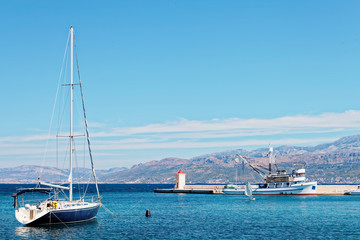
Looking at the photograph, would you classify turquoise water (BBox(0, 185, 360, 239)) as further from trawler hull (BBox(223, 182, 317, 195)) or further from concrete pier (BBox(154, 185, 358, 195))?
concrete pier (BBox(154, 185, 358, 195))

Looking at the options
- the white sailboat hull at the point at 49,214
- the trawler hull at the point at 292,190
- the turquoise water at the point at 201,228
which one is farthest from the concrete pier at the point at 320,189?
the white sailboat hull at the point at 49,214

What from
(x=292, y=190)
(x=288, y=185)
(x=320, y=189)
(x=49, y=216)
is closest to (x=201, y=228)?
(x=49, y=216)

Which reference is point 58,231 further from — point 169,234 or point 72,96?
point 72,96

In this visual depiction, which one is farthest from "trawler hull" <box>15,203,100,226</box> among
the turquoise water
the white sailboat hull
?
the turquoise water

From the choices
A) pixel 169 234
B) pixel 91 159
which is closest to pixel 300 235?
pixel 169 234

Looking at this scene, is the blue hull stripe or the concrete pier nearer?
the blue hull stripe

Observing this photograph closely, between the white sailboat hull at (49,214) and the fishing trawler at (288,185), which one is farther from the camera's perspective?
the fishing trawler at (288,185)

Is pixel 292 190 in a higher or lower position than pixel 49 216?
lower

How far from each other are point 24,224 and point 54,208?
4558 mm

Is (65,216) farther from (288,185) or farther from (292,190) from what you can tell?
(288,185)

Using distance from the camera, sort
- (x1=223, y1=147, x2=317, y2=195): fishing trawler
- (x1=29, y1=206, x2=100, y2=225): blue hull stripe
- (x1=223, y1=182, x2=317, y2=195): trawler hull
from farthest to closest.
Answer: (x1=223, y1=147, x2=317, y2=195): fishing trawler
(x1=223, y1=182, x2=317, y2=195): trawler hull
(x1=29, y1=206, x2=100, y2=225): blue hull stripe

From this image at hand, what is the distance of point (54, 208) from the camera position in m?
51.6

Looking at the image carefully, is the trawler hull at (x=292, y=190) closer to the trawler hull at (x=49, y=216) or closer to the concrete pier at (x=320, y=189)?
the concrete pier at (x=320, y=189)

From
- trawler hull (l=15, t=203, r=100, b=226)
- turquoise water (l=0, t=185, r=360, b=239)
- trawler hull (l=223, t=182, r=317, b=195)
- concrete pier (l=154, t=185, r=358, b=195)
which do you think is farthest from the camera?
concrete pier (l=154, t=185, r=358, b=195)
